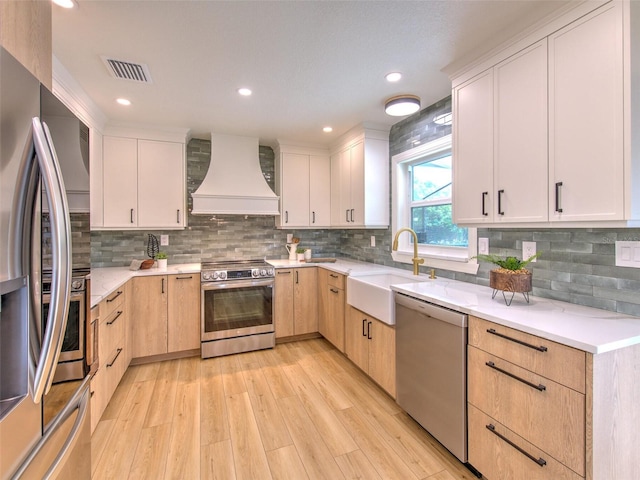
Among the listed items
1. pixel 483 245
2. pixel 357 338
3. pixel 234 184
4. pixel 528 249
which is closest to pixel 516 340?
pixel 528 249

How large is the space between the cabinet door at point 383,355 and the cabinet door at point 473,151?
3.19 ft

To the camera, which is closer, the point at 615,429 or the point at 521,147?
the point at 615,429

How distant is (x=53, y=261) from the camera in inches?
29.2

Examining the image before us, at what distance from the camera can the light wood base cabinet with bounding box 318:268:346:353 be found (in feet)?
10.1

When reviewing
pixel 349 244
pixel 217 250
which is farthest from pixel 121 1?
pixel 349 244

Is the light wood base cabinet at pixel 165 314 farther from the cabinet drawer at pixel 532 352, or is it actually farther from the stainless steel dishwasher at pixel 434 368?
the cabinet drawer at pixel 532 352

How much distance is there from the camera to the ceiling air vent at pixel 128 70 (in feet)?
6.55

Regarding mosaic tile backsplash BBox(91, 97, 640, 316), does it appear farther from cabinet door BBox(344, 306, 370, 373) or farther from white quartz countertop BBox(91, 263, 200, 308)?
cabinet door BBox(344, 306, 370, 373)

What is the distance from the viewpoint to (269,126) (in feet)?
10.7

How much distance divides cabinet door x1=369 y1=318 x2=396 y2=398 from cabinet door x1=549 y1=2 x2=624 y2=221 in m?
1.31

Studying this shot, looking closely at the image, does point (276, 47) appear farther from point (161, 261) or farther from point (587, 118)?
point (161, 261)

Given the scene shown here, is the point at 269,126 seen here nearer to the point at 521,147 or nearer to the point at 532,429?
the point at 521,147

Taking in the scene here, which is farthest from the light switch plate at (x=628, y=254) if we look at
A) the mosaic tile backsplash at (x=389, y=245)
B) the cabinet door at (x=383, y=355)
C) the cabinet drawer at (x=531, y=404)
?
the cabinet door at (x=383, y=355)

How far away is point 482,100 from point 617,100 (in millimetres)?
707
